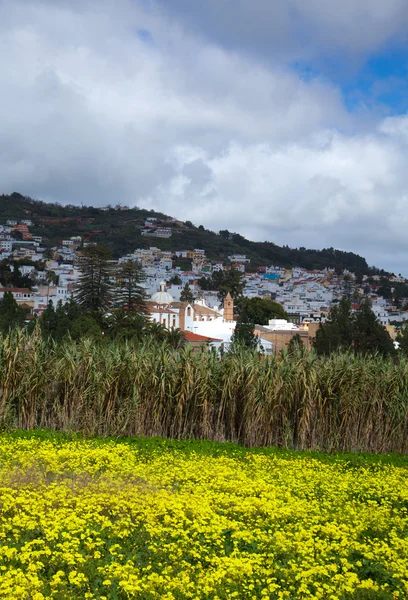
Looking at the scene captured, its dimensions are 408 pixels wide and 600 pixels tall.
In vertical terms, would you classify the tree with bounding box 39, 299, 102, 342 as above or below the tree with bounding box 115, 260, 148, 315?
below

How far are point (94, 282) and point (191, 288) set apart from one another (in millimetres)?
76001

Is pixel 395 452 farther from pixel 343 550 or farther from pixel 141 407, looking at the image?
pixel 343 550

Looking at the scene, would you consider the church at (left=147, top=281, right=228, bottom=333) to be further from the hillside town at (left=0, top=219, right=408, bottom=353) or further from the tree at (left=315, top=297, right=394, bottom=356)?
the tree at (left=315, top=297, right=394, bottom=356)

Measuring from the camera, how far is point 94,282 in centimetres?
7119

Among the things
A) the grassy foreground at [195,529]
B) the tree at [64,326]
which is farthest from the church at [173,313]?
the grassy foreground at [195,529]

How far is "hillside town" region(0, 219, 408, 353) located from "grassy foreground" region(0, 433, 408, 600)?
65022mm

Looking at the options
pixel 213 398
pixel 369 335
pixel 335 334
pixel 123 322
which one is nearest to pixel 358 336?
Answer: pixel 369 335

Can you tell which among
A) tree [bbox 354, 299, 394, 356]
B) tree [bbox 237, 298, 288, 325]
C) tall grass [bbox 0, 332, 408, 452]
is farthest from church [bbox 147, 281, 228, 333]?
tall grass [bbox 0, 332, 408, 452]

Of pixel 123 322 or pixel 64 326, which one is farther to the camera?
pixel 123 322

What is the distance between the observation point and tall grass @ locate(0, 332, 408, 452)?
1331 centimetres

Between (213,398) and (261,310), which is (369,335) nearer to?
(213,398)

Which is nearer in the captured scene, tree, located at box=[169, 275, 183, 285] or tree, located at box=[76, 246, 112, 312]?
tree, located at box=[76, 246, 112, 312]

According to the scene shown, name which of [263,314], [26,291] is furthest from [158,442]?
[26,291]

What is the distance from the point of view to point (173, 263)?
188125 millimetres
